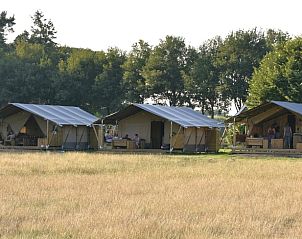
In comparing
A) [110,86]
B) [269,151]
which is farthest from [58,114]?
[110,86]

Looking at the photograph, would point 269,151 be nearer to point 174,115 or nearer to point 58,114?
point 174,115

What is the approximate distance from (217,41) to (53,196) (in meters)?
45.4

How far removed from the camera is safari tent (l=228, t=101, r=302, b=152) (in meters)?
31.0

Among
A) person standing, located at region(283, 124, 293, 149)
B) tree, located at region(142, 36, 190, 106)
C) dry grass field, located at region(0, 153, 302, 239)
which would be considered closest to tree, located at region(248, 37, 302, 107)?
person standing, located at region(283, 124, 293, 149)

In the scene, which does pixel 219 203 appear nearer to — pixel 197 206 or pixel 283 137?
pixel 197 206

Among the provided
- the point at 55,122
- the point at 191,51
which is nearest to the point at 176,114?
the point at 55,122

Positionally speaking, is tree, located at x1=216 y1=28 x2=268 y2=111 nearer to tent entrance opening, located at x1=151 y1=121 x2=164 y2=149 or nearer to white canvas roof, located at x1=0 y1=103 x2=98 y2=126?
white canvas roof, located at x1=0 y1=103 x2=98 y2=126

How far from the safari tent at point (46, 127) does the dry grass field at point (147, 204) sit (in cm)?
1686

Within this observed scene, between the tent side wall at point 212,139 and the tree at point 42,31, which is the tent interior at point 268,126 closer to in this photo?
the tent side wall at point 212,139

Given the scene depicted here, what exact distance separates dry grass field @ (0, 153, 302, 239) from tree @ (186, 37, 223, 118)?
108ft

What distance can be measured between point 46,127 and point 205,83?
711 inches

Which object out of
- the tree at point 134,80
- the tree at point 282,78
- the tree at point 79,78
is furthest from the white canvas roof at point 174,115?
the tree at point 79,78

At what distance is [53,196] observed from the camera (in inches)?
467

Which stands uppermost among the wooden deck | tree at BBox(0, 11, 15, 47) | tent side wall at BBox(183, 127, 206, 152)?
tree at BBox(0, 11, 15, 47)
